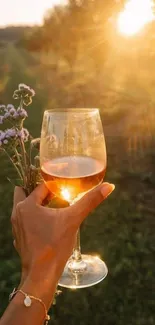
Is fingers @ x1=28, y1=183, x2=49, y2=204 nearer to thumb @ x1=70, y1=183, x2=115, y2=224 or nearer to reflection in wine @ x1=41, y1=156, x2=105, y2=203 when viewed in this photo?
reflection in wine @ x1=41, y1=156, x2=105, y2=203

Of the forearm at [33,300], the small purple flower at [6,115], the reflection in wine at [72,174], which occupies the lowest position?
the forearm at [33,300]

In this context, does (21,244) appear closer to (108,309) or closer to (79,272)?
(79,272)

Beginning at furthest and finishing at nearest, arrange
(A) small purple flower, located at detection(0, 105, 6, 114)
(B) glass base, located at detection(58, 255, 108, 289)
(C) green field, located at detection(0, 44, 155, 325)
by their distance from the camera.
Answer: (C) green field, located at detection(0, 44, 155, 325)
(B) glass base, located at detection(58, 255, 108, 289)
(A) small purple flower, located at detection(0, 105, 6, 114)

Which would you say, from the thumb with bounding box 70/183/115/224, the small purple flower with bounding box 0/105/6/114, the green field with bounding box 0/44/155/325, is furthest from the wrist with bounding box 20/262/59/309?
the green field with bounding box 0/44/155/325

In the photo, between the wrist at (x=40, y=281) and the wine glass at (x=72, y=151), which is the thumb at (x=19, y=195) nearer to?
the wine glass at (x=72, y=151)

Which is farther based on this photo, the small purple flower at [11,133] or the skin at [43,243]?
the small purple flower at [11,133]

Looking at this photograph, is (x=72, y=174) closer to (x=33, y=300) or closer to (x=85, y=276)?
(x=33, y=300)

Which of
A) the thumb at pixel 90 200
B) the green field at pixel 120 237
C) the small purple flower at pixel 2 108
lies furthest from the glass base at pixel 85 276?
the green field at pixel 120 237
